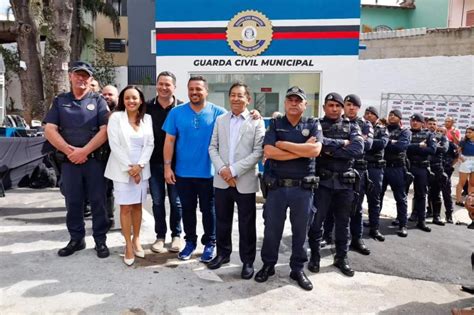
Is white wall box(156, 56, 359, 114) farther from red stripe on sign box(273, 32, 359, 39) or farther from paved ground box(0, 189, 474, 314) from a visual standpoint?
paved ground box(0, 189, 474, 314)

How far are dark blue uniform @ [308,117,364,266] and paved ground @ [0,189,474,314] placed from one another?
0.38m

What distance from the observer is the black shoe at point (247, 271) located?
3715 millimetres

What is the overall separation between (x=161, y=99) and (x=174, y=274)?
5.92ft

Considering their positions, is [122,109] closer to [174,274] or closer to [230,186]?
[230,186]

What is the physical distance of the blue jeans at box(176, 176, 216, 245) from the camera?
13.2ft

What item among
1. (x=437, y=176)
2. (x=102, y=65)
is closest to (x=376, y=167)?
(x=437, y=176)

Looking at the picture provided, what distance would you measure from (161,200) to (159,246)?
1.66 feet

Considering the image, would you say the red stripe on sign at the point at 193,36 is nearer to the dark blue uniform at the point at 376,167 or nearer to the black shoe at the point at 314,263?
the dark blue uniform at the point at 376,167

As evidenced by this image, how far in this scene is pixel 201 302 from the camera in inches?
129

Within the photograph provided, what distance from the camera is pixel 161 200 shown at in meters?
4.30

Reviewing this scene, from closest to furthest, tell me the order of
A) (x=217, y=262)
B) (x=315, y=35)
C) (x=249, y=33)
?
(x=217, y=262), (x=315, y=35), (x=249, y=33)

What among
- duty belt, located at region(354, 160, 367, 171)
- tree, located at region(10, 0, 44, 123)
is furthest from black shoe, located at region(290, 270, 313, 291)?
tree, located at region(10, 0, 44, 123)

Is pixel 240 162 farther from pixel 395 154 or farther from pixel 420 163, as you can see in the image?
pixel 420 163

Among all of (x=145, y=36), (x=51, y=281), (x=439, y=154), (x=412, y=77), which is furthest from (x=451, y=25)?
(x=51, y=281)
